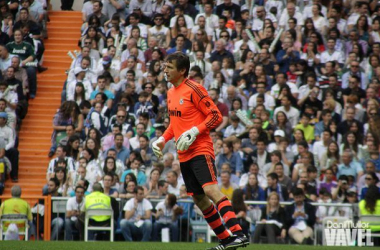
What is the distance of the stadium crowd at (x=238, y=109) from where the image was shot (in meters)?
16.3

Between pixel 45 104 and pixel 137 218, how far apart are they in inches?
252

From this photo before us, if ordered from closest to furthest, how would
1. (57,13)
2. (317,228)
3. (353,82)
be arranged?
1. (317,228)
2. (353,82)
3. (57,13)

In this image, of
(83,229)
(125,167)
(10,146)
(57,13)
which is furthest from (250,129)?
(57,13)

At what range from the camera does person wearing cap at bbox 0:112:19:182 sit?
1906 centimetres

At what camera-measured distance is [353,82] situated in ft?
62.5

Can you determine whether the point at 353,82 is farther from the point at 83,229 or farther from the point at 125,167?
the point at 83,229

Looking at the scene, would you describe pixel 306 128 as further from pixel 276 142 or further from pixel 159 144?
pixel 159 144

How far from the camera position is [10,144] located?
1914cm

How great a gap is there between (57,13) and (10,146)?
20.9 ft

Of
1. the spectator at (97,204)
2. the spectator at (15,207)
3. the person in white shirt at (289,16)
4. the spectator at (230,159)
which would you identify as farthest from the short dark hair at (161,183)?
the person in white shirt at (289,16)

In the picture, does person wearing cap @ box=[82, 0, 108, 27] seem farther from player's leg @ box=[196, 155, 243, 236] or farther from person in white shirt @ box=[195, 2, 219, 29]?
player's leg @ box=[196, 155, 243, 236]

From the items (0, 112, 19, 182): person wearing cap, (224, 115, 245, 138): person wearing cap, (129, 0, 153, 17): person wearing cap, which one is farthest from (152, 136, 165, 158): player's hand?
(129, 0, 153, 17): person wearing cap

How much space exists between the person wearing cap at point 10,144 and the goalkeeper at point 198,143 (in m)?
9.75

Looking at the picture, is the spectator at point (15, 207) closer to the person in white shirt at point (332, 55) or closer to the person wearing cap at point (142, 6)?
the person wearing cap at point (142, 6)
